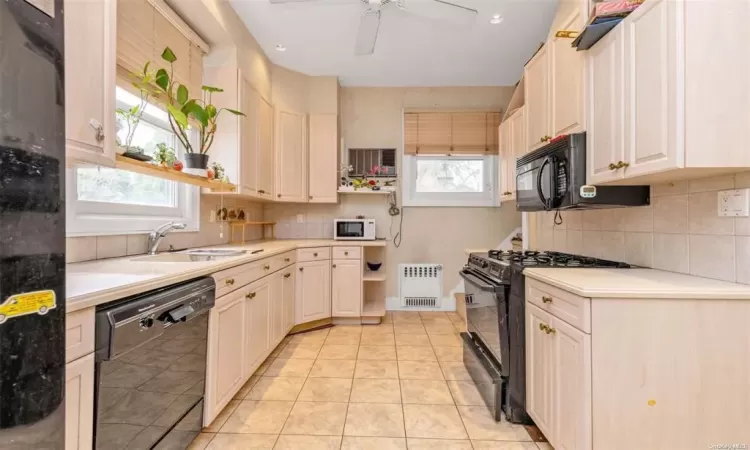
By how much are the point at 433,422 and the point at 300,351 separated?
1.38 m

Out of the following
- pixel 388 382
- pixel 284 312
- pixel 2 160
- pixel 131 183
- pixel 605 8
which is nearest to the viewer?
pixel 2 160

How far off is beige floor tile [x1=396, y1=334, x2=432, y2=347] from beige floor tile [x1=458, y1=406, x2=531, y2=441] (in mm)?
1042

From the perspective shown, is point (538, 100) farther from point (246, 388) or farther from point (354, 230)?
point (246, 388)

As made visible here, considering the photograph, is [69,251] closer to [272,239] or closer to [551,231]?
[272,239]

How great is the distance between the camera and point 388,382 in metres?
2.30

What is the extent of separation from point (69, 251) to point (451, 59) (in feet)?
11.1

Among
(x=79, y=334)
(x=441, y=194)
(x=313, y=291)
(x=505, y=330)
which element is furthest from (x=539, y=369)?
(x=441, y=194)

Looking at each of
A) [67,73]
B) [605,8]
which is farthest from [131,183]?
[605,8]

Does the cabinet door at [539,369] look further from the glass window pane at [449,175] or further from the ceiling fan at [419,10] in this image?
the glass window pane at [449,175]

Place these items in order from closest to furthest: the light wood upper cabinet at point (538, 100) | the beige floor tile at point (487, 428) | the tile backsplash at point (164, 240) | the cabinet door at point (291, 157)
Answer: the tile backsplash at point (164, 240)
the beige floor tile at point (487, 428)
the light wood upper cabinet at point (538, 100)
the cabinet door at point (291, 157)

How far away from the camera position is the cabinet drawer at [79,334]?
0.93 m

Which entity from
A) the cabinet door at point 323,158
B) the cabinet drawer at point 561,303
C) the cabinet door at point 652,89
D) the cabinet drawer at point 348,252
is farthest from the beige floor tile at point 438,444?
the cabinet door at point 323,158

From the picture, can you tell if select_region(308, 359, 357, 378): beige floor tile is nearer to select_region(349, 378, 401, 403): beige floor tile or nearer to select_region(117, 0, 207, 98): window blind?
select_region(349, 378, 401, 403): beige floor tile

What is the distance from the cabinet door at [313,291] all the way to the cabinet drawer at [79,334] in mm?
2256
